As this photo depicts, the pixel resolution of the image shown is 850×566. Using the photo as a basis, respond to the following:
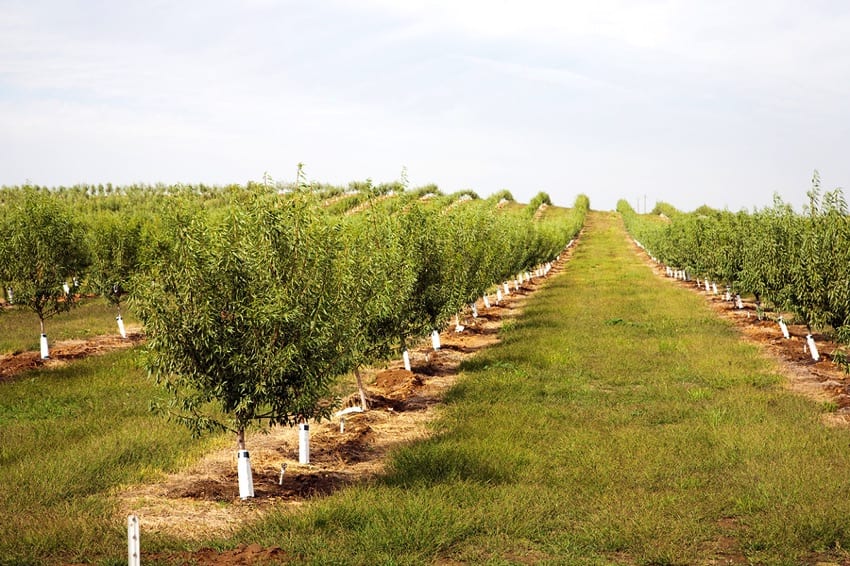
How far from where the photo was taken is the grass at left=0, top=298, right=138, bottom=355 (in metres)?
37.6

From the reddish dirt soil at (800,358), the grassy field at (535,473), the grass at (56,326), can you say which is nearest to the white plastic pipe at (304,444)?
the grassy field at (535,473)

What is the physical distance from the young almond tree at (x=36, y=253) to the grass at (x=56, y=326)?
3110mm

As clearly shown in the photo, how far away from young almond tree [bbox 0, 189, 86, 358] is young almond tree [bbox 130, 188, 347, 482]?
64.8 feet

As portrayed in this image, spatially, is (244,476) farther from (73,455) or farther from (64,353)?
(64,353)

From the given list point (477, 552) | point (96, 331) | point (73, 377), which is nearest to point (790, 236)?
point (477, 552)

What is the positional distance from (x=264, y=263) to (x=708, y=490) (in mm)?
9832

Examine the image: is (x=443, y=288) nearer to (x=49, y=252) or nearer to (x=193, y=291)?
(x=193, y=291)

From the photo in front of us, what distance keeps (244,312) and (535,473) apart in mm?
6804

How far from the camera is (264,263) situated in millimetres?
15852

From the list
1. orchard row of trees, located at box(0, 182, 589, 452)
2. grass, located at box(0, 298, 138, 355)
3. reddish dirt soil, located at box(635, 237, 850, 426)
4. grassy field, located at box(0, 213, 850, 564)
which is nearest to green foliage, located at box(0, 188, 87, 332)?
grass, located at box(0, 298, 138, 355)

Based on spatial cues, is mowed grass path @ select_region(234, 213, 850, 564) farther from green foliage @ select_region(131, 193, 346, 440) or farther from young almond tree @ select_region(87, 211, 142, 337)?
young almond tree @ select_region(87, 211, 142, 337)

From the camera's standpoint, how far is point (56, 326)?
143ft

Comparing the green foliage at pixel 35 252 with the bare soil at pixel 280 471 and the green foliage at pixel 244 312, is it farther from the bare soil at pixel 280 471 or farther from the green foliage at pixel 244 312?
the green foliage at pixel 244 312

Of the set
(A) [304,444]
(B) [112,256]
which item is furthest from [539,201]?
(A) [304,444]
